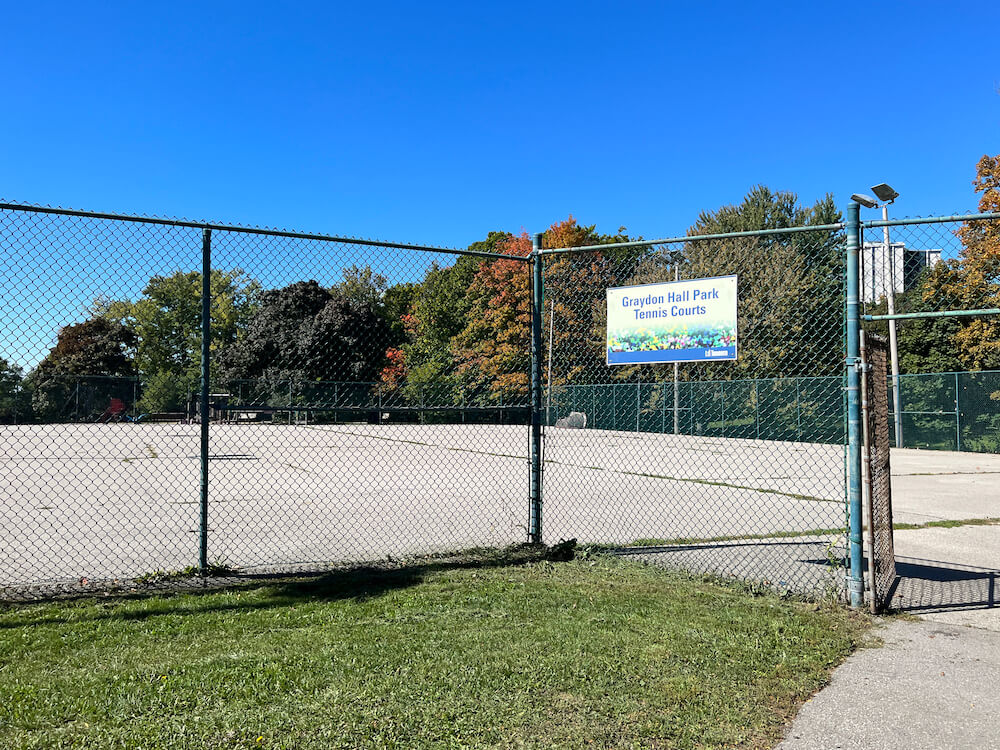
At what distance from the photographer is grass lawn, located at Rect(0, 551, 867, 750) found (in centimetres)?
314

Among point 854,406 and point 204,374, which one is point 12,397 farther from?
point 854,406

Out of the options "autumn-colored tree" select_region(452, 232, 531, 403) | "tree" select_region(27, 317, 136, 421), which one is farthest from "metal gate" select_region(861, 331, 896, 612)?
"tree" select_region(27, 317, 136, 421)

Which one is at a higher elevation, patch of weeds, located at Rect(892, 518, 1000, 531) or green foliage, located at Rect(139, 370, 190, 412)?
green foliage, located at Rect(139, 370, 190, 412)

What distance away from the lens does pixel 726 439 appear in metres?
27.0

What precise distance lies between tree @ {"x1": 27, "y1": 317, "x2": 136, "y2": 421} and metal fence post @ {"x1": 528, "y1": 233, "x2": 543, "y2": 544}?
12.2ft

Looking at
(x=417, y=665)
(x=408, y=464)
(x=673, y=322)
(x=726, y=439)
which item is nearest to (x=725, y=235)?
(x=673, y=322)

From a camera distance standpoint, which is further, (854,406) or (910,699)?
(854,406)

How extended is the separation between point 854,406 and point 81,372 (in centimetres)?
689

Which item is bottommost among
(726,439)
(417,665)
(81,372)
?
(417,665)

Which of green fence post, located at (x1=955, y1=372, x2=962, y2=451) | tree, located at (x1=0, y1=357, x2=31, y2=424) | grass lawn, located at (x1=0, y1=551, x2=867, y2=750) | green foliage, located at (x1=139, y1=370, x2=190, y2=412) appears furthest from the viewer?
green fence post, located at (x1=955, y1=372, x2=962, y2=451)

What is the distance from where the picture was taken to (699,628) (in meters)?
4.61

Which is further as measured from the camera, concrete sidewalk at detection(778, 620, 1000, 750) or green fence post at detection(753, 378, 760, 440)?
green fence post at detection(753, 378, 760, 440)

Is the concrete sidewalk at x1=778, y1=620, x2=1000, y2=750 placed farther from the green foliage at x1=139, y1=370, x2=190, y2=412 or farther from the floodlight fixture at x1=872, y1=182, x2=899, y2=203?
the green foliage at x1=139, y1=370, x2=190, y2=412

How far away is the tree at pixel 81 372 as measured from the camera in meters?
6.16
